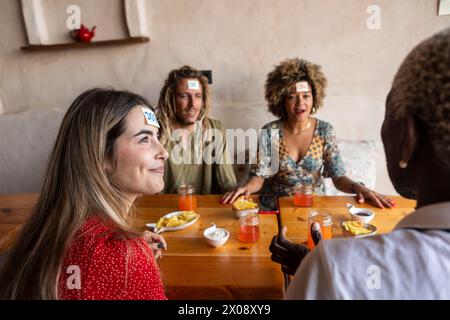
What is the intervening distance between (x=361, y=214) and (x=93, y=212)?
1204 millimetres

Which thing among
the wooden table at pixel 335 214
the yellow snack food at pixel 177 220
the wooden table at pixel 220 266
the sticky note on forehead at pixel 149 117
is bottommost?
the wooden table at pixel 335 214

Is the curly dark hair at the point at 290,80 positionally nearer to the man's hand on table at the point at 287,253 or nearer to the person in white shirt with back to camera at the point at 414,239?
the man's hand on table at the point at 287,253

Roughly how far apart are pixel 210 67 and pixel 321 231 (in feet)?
6.23

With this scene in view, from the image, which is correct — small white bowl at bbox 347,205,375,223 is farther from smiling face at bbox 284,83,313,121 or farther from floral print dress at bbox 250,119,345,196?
smiling face at bbox 284,83,313,121

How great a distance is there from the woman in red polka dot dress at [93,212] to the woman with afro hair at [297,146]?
3.70 feet

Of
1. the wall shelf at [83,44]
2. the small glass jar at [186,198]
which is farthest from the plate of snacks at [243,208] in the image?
the wall shelf at [83,44]

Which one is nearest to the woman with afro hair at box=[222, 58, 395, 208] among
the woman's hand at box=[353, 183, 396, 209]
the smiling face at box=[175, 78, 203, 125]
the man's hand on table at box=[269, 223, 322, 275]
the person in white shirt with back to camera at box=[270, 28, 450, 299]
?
the woman's hand at box=[353, 183, 396, 209]

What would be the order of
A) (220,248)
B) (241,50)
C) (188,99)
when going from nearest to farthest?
(220,248) < (188,99) < (241,50)

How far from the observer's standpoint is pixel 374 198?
5.49 ft

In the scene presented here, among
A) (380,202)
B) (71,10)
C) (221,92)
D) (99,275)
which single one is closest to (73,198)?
(99,275)

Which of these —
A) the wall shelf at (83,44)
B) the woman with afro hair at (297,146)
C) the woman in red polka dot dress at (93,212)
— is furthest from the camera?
the wall shelf at (83,44)

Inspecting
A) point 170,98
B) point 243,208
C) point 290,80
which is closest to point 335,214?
point 243,208

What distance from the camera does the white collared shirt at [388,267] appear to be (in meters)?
0.49

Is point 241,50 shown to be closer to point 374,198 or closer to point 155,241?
point 374,198
